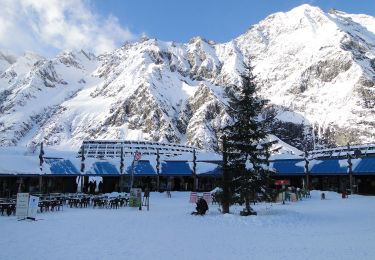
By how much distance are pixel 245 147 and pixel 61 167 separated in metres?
28.8

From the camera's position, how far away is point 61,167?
49.5 m

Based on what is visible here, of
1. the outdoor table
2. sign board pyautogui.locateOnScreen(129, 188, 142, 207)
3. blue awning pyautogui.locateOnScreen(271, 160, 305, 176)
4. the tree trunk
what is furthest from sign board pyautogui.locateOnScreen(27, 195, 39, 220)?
blue awning pyautogui.locateOnScreen(271, 160, 305, 176)

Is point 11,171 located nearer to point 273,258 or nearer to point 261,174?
point 261,174

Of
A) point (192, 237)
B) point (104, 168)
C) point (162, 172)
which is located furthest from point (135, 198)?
point (162, 172)

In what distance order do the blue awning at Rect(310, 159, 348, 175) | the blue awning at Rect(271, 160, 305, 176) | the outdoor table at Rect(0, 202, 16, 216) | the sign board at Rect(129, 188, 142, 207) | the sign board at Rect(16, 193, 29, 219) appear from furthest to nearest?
the blue awning at Rect(271, 160, 305, 176) < the blue awning at Rect(310, 159, 348, 175) < the sign board at Rect(129, 188, 142, 207) < the outdoor table at Rect(0, 202, 16, 216) < the sign board at Rect(16, 193, 29, 219)

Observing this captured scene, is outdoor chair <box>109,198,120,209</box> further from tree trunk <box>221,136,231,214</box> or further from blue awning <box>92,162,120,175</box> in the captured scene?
blue awning <box>92,162,120,175</box>

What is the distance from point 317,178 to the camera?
5831 centimetres

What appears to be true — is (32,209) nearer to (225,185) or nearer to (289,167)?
(225,185)

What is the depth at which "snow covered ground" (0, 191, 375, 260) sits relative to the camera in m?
13.5

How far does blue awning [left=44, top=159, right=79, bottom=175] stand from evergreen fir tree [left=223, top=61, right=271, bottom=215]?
26.8m

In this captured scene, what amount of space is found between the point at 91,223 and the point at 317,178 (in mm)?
42306

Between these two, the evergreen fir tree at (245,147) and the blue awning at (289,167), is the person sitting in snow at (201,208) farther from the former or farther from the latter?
the blue awning at (289,167)

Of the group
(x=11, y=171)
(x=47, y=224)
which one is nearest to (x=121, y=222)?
(x=47, y=224)

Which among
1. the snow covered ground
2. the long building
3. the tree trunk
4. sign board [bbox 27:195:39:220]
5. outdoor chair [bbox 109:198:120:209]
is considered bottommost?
the snow covered ground
